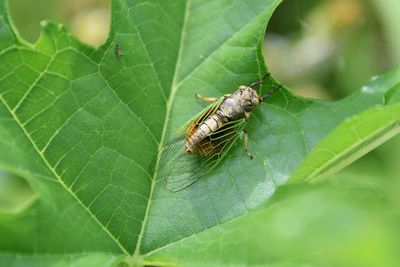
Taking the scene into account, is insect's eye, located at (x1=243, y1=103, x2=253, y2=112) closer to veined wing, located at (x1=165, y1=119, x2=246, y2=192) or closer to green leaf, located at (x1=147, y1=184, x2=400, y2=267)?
veined wing, located at (x1=165, y1=119, x2=246, y2=192)

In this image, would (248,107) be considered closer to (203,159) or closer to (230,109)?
(230,109)

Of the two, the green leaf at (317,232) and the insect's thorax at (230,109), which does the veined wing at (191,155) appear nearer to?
the insect's thorax at (230,109)

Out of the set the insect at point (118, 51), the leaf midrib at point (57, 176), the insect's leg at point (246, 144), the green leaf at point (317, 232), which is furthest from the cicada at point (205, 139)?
the green leaf at point (317, 232)

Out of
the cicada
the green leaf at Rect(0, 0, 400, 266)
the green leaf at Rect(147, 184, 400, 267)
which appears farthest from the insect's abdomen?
the green leaf at Rect(147, 184, 400, 267)

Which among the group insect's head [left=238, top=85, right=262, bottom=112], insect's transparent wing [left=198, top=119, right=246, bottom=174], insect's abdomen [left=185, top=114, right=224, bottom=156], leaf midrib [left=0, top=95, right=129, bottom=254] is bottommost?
insect's transparent wing [left=198, top=119, right=246, bottom=174]

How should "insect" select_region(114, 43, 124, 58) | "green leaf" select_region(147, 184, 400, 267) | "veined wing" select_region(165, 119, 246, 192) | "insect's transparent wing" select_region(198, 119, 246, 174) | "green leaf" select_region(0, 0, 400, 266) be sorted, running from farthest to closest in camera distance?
1. "insect's transparent wing" select_region(198, 119, 246, 174)
2. "veined wing" select_region(165, 119, 246, 192)
3. "insect" select_region(114, 43, 124, 58)
4. "green leaf" select_region(0, 0, 400, 266)
5. "green leaf" select_region(147, 184, 400, 267)

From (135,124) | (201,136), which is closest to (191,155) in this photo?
(201,136)
